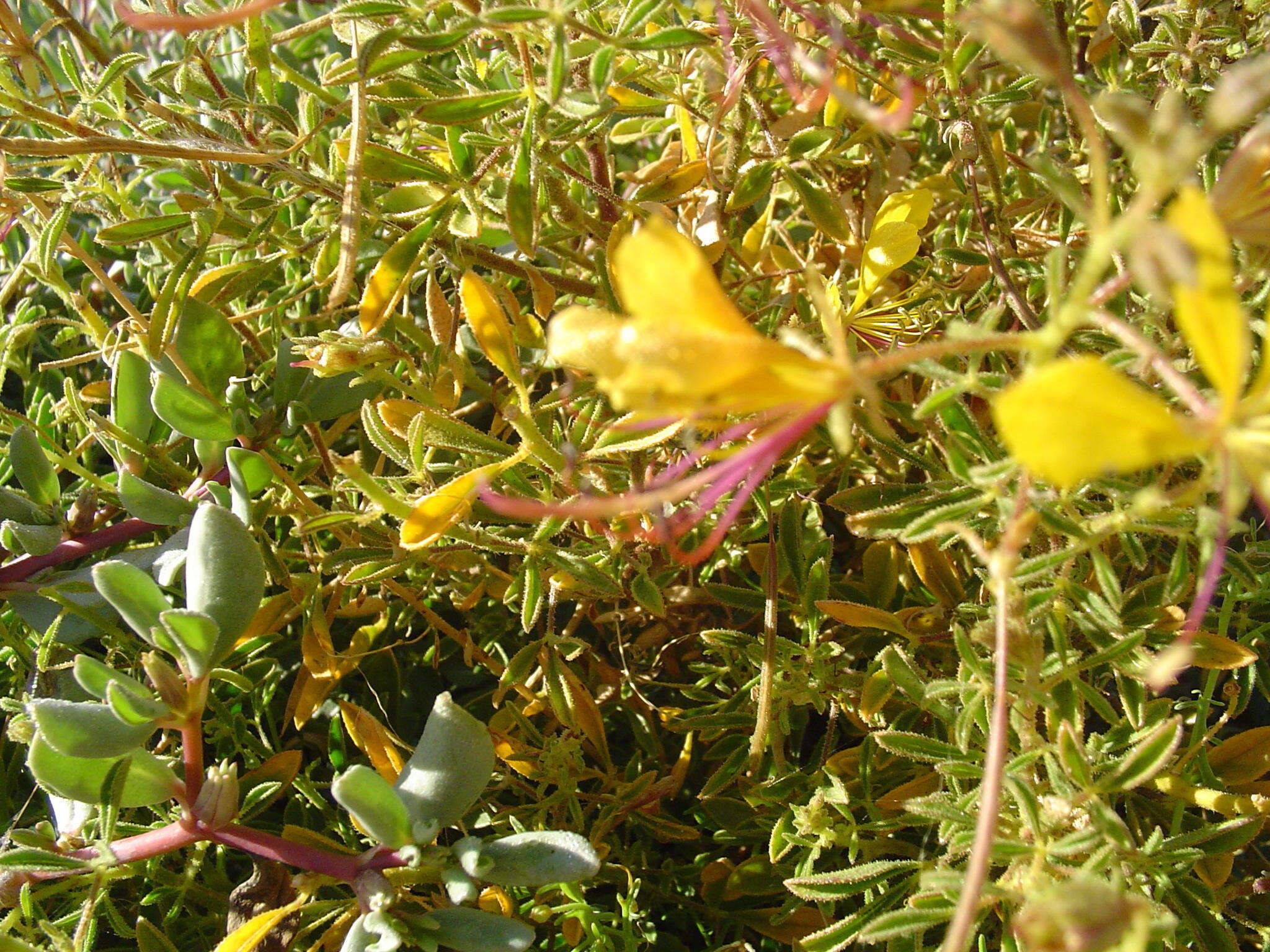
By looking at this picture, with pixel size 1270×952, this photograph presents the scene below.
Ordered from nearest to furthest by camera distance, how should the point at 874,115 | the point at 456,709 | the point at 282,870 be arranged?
1. the point at 874,115
2. the point at 456,709
3. the point at 282,870

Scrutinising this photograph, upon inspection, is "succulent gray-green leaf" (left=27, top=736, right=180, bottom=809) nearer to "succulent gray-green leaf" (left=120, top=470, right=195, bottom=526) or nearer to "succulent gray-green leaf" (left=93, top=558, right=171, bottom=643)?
"succulent gray-green leaf" (left=93, top=558, right=171, bottom=643)

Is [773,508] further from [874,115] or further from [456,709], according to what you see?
[874,115]

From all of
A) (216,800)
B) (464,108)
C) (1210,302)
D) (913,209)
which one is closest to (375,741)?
(216,800)

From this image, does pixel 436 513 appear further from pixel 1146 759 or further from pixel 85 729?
pixel 1146 759

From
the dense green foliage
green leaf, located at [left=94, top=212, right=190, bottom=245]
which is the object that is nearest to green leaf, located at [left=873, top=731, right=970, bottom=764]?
the dense green foliage

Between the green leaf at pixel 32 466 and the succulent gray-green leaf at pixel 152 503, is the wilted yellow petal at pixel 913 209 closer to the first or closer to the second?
the succulent gray-green leaf at pixel 152 503

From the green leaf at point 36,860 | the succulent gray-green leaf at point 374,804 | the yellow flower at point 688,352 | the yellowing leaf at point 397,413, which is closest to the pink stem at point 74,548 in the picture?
the yellowing leaf at point 397,413

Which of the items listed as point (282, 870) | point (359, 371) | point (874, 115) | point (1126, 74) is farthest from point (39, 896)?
point (1126, 74)
